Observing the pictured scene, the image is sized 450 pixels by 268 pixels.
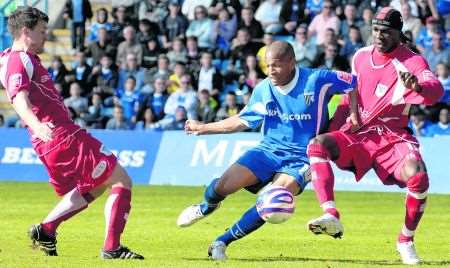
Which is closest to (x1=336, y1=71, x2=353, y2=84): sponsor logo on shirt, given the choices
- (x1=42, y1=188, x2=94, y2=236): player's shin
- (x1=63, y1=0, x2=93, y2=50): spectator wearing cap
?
(x1=42, y1=188, x2=94, y2=236): player's shin

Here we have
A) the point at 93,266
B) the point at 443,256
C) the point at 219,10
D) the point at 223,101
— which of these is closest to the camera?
the point at 93,266

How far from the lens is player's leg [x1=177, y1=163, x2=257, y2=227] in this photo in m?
11.9

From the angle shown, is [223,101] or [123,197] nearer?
[123,197]

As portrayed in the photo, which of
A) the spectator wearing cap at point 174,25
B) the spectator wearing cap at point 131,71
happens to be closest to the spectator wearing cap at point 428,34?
the spectator wearing cap at point 174,25

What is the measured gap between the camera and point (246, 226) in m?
11.9

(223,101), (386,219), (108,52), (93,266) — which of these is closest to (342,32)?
(223,101)

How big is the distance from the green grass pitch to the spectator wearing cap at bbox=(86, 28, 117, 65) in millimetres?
8447

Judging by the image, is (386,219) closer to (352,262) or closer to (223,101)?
(352,262)

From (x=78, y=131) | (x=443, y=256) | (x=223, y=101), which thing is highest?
(x=78, y=131)

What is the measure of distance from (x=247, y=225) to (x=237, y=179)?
17.7 inches

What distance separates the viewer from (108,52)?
3017cm

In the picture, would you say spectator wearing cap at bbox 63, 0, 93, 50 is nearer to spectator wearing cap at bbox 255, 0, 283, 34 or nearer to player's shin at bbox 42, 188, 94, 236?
spectator wearing cap at bbox 255, 0, 283, 34

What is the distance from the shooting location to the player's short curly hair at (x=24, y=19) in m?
11.7

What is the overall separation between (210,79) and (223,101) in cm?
63
